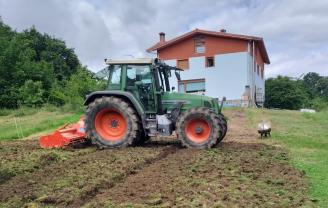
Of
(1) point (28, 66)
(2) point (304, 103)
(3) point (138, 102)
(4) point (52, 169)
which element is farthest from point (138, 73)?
(2) point (304, 103)

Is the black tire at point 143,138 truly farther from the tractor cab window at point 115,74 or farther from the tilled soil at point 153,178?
the tractor cab window at point 115,74

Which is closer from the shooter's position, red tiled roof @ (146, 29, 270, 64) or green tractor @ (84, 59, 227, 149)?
green tractor @ (84, 59, 227, 149)

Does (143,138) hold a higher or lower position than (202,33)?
lower

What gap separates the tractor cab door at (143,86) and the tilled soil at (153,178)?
48.8 inches

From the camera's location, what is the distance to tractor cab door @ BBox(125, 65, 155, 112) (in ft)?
36.2

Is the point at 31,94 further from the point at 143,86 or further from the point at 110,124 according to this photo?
the point at 143,86

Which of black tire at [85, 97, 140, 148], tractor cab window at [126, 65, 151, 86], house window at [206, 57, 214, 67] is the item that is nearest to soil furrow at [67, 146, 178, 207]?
black tire at [85, 97, 140, 148]

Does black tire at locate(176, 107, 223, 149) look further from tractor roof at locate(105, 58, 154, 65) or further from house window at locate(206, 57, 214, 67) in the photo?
house window at locate(206, 57, 214, 67)

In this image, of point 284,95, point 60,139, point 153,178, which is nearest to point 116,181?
point 153,178

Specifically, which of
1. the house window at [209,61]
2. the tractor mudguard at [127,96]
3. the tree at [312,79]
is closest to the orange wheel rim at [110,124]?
the tractor mudguard at [127,96]

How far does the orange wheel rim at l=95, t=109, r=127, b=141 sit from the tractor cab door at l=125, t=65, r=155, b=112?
2.33 feet

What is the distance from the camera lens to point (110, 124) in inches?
448

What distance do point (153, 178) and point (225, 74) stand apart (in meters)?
25.7

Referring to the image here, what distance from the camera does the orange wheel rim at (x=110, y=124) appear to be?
1126cm
